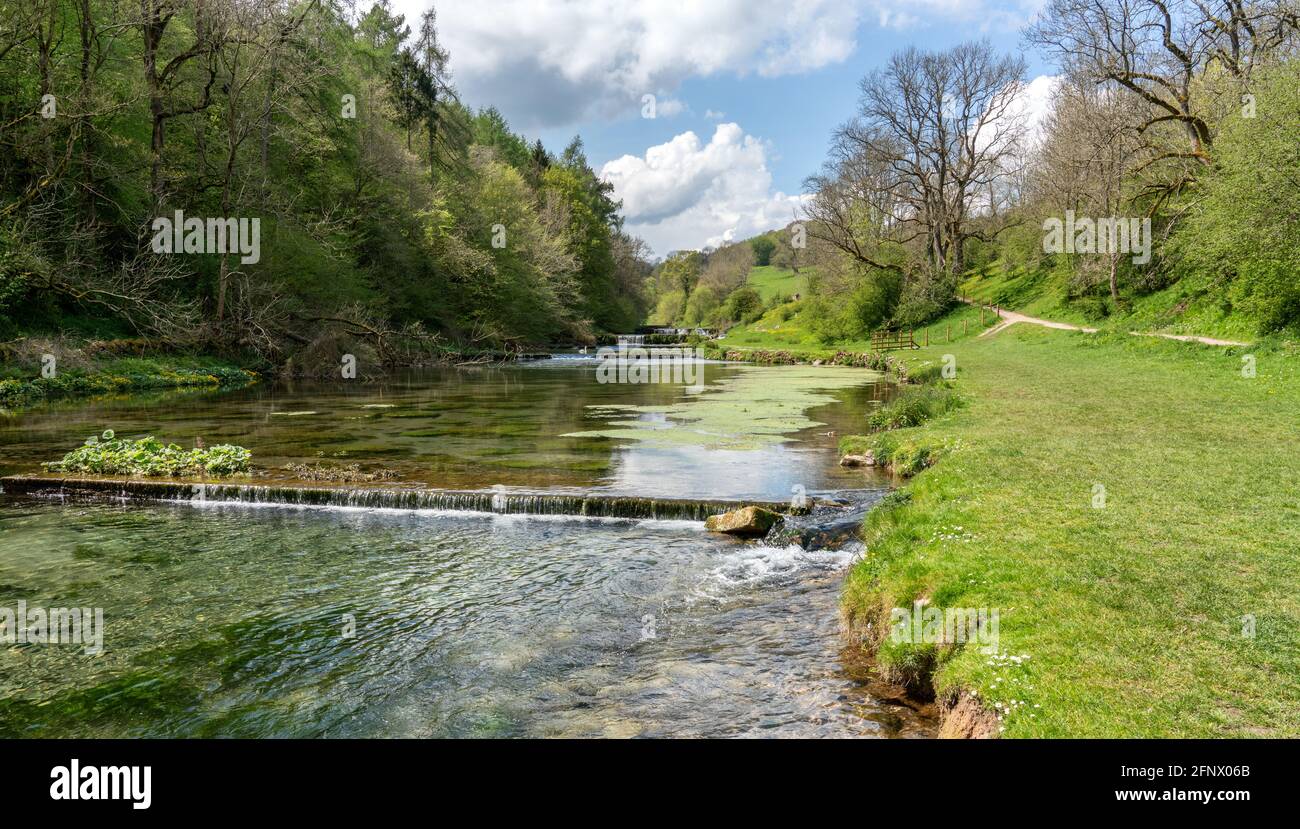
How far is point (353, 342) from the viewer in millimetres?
38781

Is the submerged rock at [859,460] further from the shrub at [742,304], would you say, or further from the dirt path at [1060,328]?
the shrub at [742,304]

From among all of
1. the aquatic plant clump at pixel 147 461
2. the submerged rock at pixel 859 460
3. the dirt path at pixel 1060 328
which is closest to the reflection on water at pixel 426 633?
the aquatic plant clump at pixel 147 461

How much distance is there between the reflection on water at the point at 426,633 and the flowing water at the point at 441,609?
0.03 m

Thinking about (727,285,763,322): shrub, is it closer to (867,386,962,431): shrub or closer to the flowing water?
(867,386,962,431): shrub

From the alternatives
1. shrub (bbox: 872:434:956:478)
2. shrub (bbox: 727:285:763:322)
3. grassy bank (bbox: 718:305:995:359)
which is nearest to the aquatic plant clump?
shrub (bbox: 872:434:956:478)

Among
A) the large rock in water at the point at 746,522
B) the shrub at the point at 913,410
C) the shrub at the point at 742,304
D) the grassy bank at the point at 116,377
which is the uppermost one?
the shrub at the point at 742,304

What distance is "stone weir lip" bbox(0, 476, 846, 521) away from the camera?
1289cm

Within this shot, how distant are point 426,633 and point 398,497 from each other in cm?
599

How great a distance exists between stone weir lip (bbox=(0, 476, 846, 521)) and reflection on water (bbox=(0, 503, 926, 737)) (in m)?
0.58

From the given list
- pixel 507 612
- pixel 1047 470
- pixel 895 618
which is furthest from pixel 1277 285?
pixel 507 612

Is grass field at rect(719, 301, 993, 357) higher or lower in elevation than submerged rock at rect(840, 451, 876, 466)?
higher

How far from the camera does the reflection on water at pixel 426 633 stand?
628 cm
